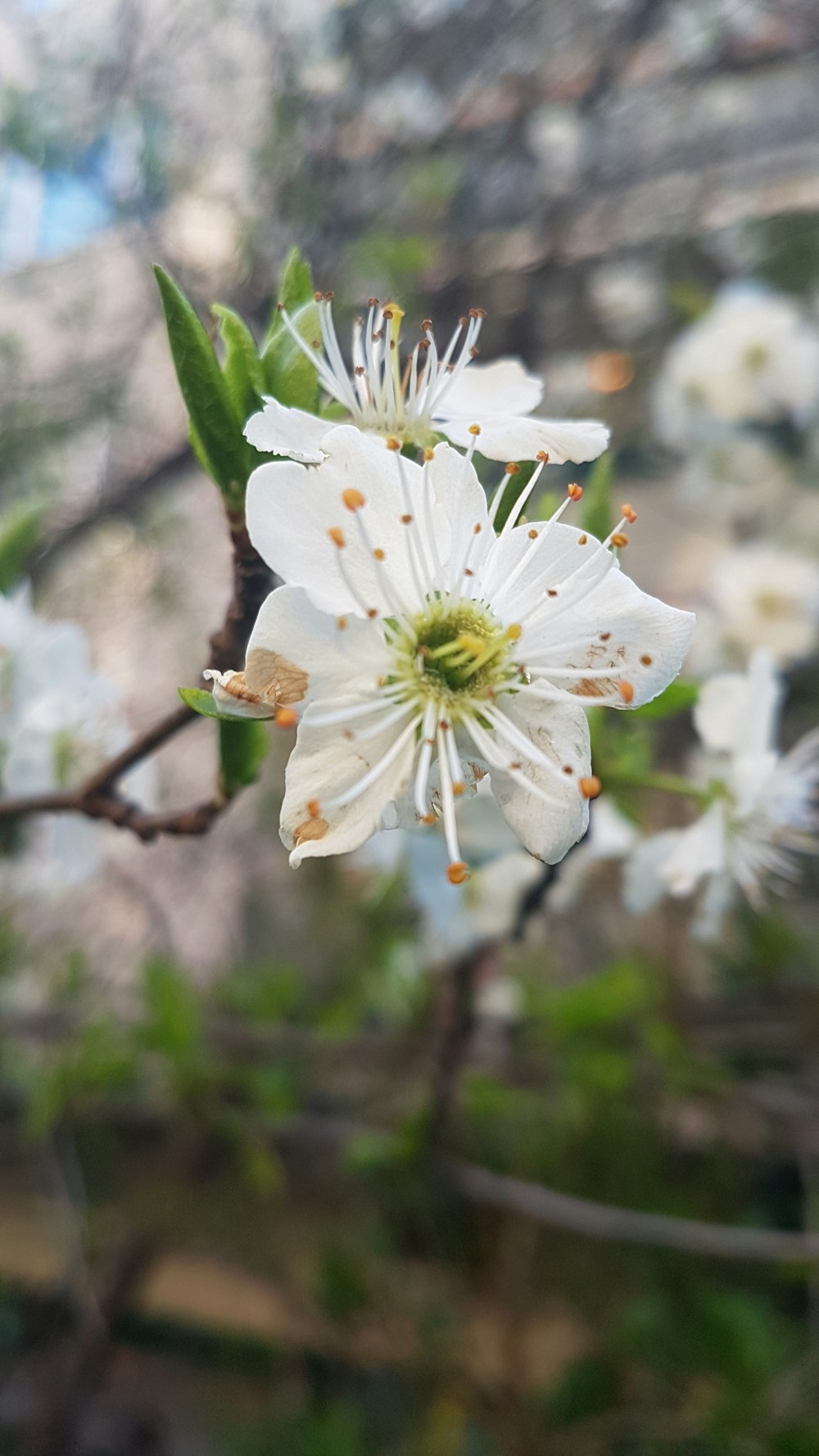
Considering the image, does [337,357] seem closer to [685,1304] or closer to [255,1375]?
[685,1304]

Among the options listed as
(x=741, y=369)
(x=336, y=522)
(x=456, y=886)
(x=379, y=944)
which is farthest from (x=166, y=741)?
(x=741, y=369)

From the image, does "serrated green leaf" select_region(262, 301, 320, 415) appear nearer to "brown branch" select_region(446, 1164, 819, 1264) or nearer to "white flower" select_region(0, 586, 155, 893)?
"white flower" select_region(0, 586, 155, 893)

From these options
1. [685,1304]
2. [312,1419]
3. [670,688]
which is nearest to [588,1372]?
[685,1304]

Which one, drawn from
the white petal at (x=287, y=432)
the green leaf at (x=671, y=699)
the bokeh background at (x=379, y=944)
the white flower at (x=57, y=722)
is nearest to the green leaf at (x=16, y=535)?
the white flower at (x=57, y=722)

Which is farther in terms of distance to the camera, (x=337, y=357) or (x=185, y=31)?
(x=185, y=31)

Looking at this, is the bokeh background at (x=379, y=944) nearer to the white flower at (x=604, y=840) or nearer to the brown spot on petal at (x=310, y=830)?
the white flower at (x=604, y=840)
